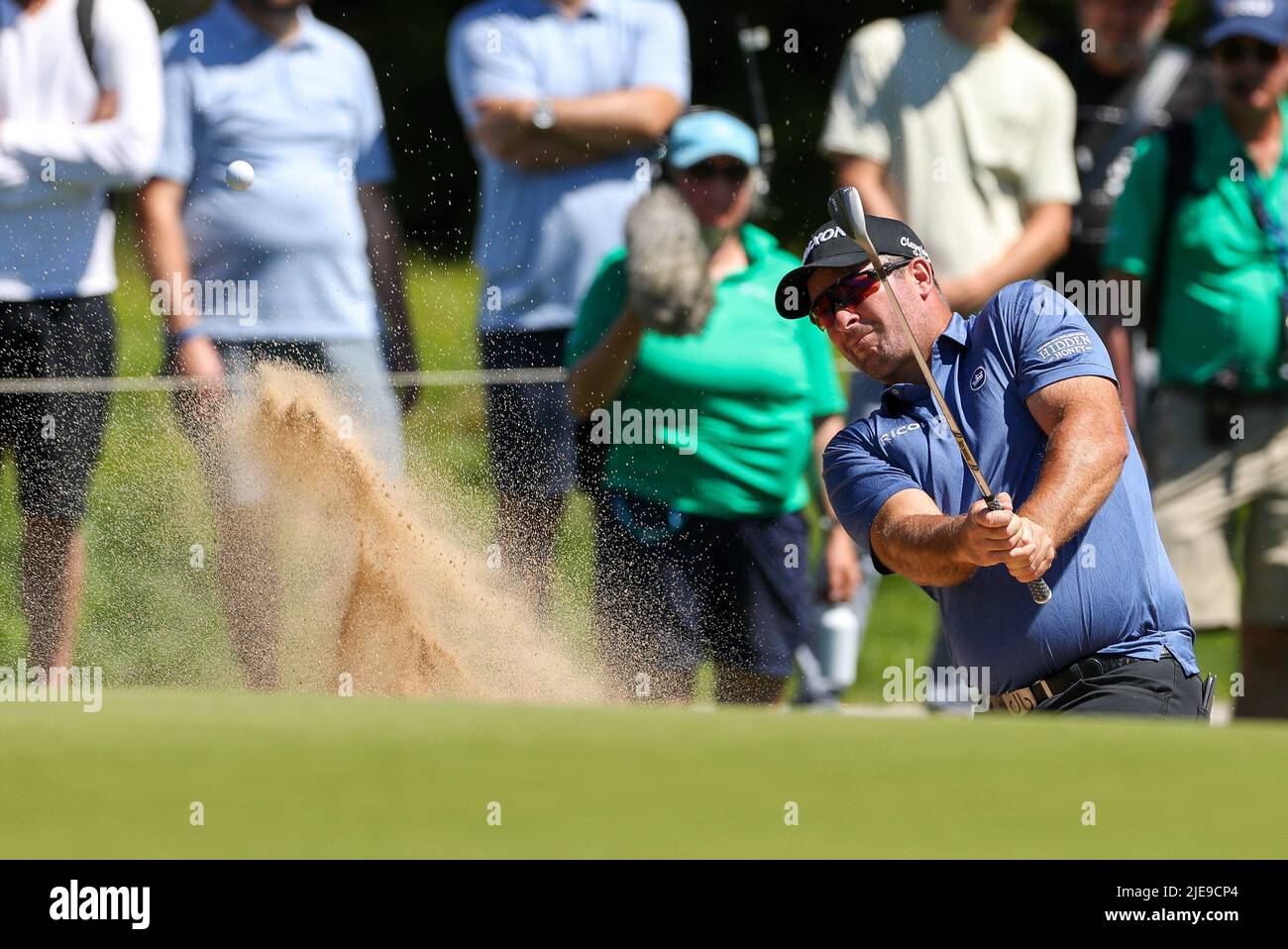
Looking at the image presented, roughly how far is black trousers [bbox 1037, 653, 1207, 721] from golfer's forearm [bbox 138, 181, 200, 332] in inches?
124

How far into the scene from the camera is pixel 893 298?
401 centimetres

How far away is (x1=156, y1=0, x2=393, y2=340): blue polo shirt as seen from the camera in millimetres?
5984

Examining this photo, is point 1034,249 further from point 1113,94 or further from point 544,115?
point 544,115

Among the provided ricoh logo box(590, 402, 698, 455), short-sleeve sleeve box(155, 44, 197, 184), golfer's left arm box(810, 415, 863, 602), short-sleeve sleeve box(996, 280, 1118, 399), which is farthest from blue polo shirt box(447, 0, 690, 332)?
short-sleeve sleeve box(996, 280, 1118, 399)

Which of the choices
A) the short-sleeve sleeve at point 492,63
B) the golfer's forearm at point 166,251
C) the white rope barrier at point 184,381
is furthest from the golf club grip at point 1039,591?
the golfer's forearm at point 166,251

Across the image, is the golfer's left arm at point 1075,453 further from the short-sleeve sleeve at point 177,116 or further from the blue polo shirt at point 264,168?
the short-sleeve sleeve at point 177,116

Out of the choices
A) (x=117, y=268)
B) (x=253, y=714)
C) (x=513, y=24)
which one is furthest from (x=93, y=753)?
(x=513, y=24)

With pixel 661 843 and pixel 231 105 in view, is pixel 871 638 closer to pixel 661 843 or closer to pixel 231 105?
pixel 231 105

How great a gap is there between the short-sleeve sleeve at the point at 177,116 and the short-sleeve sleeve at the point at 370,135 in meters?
0.52

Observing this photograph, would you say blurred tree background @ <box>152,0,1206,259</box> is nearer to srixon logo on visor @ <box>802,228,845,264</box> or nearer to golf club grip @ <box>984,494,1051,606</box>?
srixon logo on visor @ <box>802,228,845,264</box>

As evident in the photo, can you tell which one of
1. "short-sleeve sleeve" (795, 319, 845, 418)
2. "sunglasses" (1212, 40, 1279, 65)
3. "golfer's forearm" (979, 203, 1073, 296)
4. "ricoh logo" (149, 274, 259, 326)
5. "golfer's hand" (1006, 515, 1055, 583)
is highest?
"sunglasses" (1212, 40, 1279, 65)

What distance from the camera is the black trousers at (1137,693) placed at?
398 centimetres

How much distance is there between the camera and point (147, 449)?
5.82 meters
